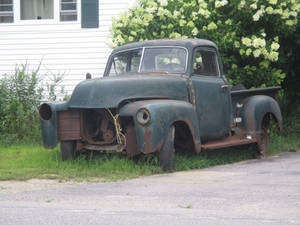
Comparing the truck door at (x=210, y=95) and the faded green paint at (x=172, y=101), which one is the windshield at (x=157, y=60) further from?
the truck door at (x=210, y=95)

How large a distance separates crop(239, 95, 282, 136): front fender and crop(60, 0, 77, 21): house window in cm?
735

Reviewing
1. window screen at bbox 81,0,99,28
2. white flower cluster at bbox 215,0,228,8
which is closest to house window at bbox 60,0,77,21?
window screen at bbox 81,0,99,28

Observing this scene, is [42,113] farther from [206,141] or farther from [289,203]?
[289,203]

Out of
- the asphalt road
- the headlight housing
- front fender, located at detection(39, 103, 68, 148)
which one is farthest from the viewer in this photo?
front fender, located at detection(39, 103, 68, 148)

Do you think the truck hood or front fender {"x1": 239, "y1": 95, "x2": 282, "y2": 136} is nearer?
the truck hood

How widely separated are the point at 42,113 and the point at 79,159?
3.05 ft

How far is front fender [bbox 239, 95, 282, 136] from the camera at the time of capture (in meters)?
11.2

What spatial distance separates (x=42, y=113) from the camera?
9.80 meters

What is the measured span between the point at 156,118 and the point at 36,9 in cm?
Answer: 999

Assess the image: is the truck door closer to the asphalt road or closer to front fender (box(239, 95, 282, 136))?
front fender (box(239, 95, 282, 136))

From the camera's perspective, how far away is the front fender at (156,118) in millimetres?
8555

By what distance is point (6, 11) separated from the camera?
57.7 ft

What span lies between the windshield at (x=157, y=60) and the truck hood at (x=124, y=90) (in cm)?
52

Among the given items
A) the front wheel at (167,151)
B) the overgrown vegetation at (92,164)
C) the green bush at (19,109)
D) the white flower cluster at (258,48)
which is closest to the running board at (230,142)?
the overgrown vegetation at (92,164)
